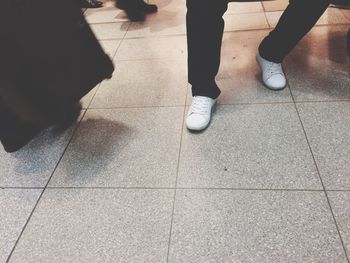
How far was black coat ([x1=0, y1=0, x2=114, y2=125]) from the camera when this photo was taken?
76 centimetres

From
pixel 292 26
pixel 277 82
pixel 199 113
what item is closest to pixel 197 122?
pixel 199 113

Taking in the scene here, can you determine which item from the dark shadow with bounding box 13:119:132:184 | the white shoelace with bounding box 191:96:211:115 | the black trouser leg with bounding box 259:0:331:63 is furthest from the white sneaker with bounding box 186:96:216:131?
the black trouser leg with bounding box 259:0:331:63

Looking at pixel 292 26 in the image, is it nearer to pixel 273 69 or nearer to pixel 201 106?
pixel 273 69

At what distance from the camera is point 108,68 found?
1.00 m

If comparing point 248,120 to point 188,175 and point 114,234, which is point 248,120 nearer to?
point 188,175

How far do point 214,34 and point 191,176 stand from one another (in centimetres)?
50

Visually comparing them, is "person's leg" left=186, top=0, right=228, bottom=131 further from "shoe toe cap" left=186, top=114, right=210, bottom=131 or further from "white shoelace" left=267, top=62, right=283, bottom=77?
"white shoelace" left=267, top=62, right=283, bottom=77

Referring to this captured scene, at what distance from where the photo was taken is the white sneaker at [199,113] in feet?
3.66

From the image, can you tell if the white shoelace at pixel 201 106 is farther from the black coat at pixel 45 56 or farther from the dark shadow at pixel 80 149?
the black coat at pixel 45 56

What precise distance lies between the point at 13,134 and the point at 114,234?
46 centimetres

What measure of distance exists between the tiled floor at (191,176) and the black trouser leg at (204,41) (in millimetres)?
147

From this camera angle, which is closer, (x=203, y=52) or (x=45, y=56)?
(x=45, y=56)

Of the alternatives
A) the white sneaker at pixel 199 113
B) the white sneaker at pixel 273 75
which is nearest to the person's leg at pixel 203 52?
the white sneaker at pixel 199 113

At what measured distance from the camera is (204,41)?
1.01m
